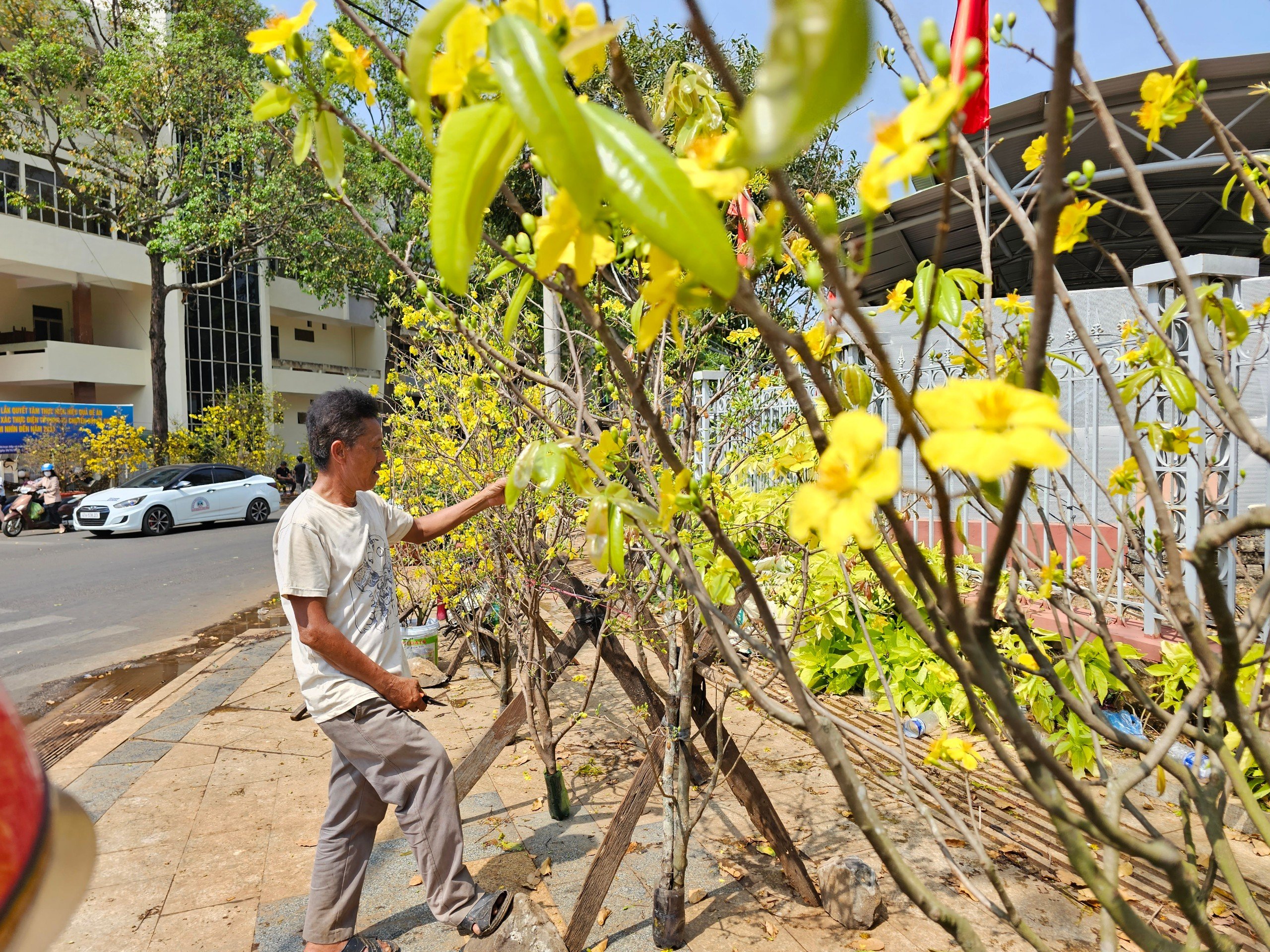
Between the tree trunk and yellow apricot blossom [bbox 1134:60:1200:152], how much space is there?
70.7 feet

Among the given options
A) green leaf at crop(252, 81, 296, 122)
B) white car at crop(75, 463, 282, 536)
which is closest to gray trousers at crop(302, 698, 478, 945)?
green leaf at crop(252, 81, 296, 122)

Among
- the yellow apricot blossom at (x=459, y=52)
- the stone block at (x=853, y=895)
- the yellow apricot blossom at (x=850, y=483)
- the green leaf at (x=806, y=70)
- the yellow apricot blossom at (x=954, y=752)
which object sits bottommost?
the stone block at (x=853, y=895)

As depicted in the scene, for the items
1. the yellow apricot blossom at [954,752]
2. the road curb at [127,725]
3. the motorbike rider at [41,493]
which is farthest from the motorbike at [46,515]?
the yellow apricot blossom at [954,752]

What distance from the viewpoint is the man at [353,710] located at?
8.35 ft

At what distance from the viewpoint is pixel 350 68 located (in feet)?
3.54

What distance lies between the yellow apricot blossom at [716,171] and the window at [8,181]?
79.8 feet

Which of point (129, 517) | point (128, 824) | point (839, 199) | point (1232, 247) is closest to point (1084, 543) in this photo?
point (839, 199)

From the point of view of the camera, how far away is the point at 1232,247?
14.0 meters

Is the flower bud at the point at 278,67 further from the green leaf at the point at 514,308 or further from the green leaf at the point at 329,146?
the green leaf at the point at 514,308

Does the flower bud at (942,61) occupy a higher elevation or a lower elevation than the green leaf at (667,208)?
higher

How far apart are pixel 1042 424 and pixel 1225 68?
35.7ft

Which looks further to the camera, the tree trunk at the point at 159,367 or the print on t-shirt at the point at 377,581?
the tree trunk at the point at 159,367

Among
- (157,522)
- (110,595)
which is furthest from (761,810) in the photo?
(157,522)

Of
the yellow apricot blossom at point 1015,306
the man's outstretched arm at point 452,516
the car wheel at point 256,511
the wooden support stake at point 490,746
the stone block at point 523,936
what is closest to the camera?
the yellow apricot blossom at point 1015,306
